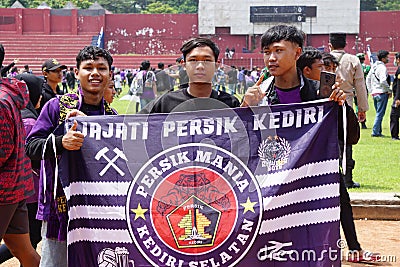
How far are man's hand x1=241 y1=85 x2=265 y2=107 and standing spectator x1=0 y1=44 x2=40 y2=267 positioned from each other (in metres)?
1.33

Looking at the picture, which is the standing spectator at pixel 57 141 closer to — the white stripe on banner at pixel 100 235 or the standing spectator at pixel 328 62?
the white stripe on banner at pixel 100 235

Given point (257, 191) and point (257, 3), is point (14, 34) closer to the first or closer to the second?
point (257, 3)

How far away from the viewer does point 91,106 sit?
13.2 ft

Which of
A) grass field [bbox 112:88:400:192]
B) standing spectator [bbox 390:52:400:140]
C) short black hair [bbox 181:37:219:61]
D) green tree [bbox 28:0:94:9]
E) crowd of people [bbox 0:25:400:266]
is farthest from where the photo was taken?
Answer: green tree [bbox 28:0:94:9]

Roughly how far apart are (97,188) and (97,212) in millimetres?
129

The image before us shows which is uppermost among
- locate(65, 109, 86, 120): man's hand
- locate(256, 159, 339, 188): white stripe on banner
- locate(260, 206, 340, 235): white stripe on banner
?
locate(65, 109, 86, 120): man's hand

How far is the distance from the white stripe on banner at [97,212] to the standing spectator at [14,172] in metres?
0.51

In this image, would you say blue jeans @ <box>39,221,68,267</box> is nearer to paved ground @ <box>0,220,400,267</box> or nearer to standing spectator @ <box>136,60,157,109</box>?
standing spectator @ <box>136,60,157,109</box>

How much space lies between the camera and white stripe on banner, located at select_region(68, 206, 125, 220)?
12.8ft

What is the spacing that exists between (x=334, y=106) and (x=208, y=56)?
2.52ft

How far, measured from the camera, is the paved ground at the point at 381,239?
19.0 ft

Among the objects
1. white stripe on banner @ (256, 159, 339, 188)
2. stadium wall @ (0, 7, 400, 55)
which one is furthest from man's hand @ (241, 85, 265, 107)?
stadium wall @ (0, 7, 400, 55)

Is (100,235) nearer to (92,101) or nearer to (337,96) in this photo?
(92,101)

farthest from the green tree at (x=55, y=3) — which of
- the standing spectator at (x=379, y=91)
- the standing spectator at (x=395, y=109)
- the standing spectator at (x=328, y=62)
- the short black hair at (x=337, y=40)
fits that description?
the standing spectator at (x=328, y=62)
